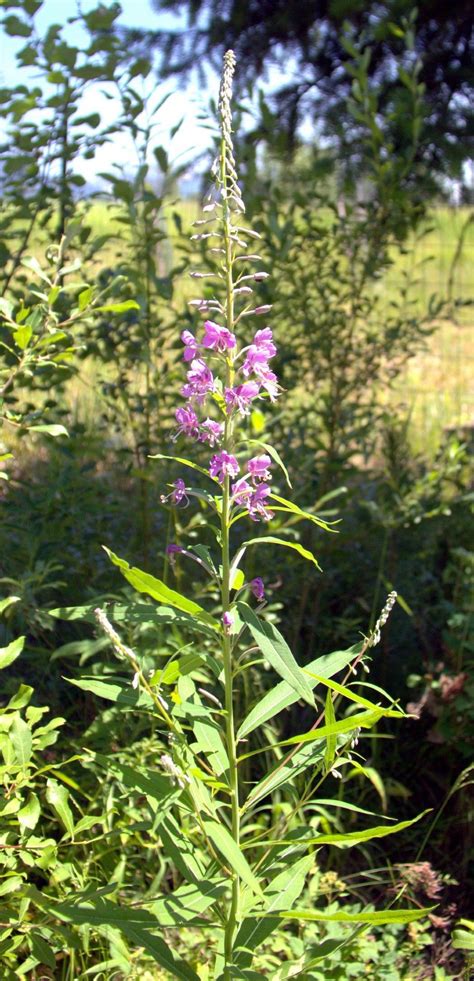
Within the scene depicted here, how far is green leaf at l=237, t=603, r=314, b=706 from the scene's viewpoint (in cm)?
158

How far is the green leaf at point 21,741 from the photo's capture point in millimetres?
1965

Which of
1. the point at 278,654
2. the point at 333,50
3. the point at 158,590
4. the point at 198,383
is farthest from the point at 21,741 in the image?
the point at 333,50

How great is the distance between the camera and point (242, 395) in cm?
171

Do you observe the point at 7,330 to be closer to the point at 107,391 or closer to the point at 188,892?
the point at 107,391

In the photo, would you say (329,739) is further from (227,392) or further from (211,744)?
(227,392)

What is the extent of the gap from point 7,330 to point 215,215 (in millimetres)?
1369

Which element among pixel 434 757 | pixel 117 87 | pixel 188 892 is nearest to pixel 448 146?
pixel 117 87

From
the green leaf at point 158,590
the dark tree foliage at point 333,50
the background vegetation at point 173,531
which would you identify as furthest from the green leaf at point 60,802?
the dark tree foliage at point 333,50

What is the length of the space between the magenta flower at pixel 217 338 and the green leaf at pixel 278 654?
1.45ft

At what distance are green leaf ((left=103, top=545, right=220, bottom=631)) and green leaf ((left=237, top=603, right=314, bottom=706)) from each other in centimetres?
8

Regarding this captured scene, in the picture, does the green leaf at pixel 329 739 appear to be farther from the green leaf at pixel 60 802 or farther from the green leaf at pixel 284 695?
the green leaf at pixel 60 802

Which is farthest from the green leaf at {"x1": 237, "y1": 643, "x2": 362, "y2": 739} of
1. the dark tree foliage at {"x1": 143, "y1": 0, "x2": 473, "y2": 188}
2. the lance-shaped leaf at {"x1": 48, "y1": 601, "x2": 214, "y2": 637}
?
the dark tree foliage at {"x1": 143, "y1": 0, "x2": 473, "y2": 188}

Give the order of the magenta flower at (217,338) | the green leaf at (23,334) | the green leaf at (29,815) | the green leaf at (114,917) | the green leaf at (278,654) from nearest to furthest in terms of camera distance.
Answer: the green leaf at (278,654), the magenta flower at (217,338), the green leaf at (114,917), the green leaf at (29,815), the green leaf at (23,334)

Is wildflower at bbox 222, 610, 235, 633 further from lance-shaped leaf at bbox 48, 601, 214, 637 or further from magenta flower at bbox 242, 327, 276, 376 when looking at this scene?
magenta flower at bbox 242, 327, 276, 376
